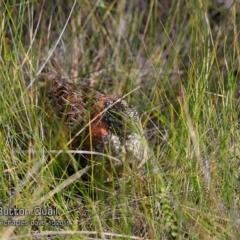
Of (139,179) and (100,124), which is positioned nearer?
(139,179)

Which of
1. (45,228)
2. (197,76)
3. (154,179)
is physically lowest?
(45,228)

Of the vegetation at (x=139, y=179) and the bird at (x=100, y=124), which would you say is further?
the bird at (x=100, y=124)

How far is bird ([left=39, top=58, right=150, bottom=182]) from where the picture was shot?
2.51 m

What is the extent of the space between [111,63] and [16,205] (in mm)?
1460

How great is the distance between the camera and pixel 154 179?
7.87ft

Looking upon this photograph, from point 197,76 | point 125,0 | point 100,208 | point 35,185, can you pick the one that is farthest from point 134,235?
point 125,0

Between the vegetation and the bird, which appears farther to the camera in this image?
the bird

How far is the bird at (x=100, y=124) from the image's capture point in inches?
98.9

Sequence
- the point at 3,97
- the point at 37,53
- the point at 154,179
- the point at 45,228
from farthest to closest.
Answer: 1. the point at 37,53
2. the point at 3,97
3. the point at 154,179
4. the point at 45,228

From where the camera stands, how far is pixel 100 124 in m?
2.63

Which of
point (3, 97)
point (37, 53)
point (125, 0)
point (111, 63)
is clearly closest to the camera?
point (3, 97)

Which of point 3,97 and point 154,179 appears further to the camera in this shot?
point 3,97

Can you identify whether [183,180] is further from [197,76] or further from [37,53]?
[37,53]

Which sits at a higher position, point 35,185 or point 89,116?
point 89,116
